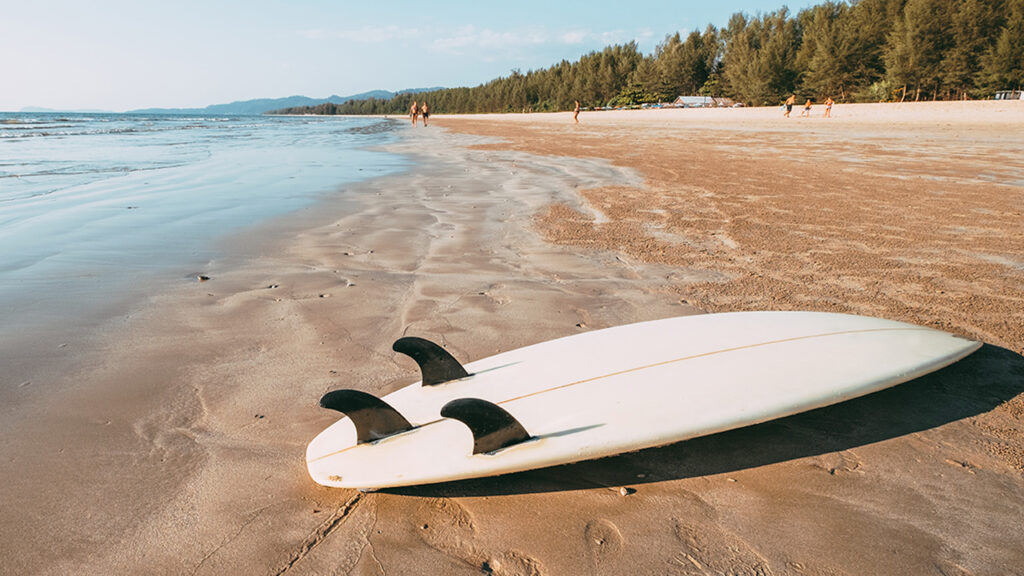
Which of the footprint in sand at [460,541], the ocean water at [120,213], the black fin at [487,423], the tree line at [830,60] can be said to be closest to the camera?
the footprint in sand at [460,541]

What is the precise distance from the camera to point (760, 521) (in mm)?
1696

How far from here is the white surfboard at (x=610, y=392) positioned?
1.81 metres

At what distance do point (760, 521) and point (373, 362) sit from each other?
1.82 metres

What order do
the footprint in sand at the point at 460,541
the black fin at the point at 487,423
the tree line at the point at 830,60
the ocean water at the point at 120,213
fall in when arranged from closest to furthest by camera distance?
the footprint in sand at the point at 460,541 < the black fin at the point at 487,423 < the ocean water at the point at 120,213 < the tree line at the point at 830,60

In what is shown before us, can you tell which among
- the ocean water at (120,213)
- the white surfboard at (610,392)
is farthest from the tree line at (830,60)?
the white surfboard at (610,392)

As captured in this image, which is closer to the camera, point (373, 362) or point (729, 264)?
point (373, 362)

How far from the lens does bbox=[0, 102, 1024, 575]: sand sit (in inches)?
62.8

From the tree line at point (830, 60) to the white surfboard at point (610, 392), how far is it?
46.4 meters

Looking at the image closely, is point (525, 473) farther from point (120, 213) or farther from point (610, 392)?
point (120, 213)

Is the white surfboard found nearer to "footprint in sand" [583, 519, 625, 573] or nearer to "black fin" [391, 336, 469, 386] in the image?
"black fin" [391, 336, 469, 386]

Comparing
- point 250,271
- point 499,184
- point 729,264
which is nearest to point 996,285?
point 729,264

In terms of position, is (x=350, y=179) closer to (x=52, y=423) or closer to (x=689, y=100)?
(x=52, y=423)

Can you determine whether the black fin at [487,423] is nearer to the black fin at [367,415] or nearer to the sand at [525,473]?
the sand at [525,473]

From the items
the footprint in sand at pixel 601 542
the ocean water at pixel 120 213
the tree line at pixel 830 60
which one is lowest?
the footprint in sand at pixel 601 542
